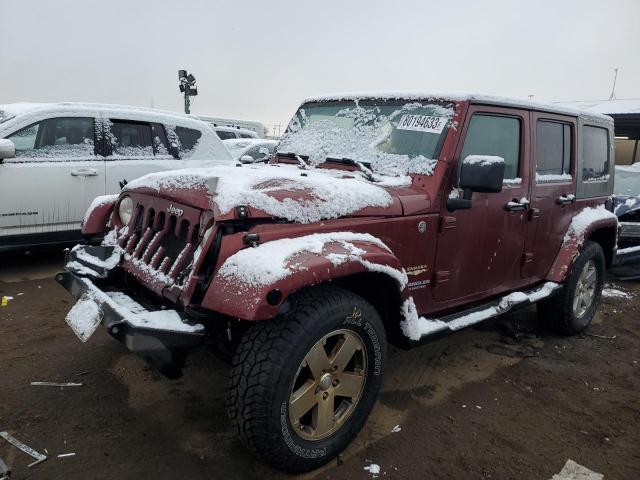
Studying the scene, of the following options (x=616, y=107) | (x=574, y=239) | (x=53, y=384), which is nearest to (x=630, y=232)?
(x=574, y=239)

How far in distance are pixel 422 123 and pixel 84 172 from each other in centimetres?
399

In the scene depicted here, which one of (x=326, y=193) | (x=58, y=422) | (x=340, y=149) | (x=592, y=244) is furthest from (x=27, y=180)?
(x=592, y=244)

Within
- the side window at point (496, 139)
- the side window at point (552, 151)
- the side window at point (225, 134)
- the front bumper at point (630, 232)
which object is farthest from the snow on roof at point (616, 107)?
the side window at point (496, 139)

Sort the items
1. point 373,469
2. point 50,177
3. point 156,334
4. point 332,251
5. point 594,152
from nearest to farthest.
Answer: point 156,334 < point 332,251 < point 373,469 < point 594,152 < point 50,177

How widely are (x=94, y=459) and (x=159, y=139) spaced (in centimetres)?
446

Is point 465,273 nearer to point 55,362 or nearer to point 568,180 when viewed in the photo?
point 568,180

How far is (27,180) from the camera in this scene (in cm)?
513

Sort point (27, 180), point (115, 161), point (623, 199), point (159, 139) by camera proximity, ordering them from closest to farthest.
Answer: point (27, 180) → point (115, 161) → point (159, 139) → point (623, 199)

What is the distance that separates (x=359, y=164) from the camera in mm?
3176

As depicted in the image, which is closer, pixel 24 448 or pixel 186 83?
pixel 24 448

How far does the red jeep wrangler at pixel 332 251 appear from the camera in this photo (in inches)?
86.3

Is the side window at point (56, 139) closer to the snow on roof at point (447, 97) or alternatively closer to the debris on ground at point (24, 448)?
the snow on roof at point (447, 97)

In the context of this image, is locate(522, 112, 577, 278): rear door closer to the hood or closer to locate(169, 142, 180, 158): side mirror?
the hood

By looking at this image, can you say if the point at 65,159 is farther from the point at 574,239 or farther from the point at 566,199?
the point at 574,239
